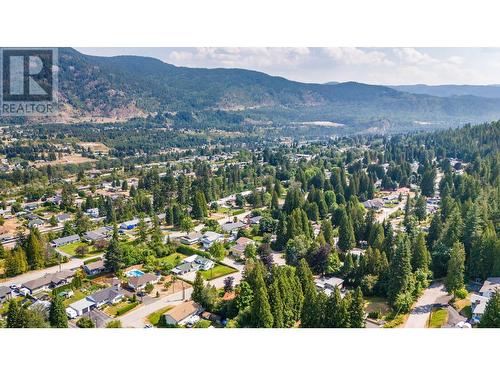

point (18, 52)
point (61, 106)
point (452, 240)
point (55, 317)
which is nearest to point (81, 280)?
point (55, 317)

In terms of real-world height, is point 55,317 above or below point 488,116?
below

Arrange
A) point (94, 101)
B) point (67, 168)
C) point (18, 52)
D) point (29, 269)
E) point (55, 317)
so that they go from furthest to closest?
point (94, 101)
point (67, 168)
point (18, 52)
point (29, 269)
point (55, 317)

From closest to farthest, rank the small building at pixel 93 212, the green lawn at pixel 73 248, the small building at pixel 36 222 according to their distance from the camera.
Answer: the green lawn at pixel 73 248
the small building at pixel 36 222
the small building at pixel 93 212

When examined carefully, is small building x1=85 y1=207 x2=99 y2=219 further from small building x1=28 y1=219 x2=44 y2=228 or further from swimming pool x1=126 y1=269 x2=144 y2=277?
swimming pool x1=126 y1=269 x2=144 y2=277

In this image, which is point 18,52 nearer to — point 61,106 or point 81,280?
point 81,280

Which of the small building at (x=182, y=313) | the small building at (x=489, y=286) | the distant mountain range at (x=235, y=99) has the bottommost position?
the small building at (x=182, y=313)

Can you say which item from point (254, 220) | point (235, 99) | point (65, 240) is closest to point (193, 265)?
point (254, 220)

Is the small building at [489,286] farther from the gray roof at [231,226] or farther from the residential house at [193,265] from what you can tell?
the gray roof at [231,226]

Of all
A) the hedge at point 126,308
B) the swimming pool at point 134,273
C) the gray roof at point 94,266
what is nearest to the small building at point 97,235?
the gray roof at point 94,266
